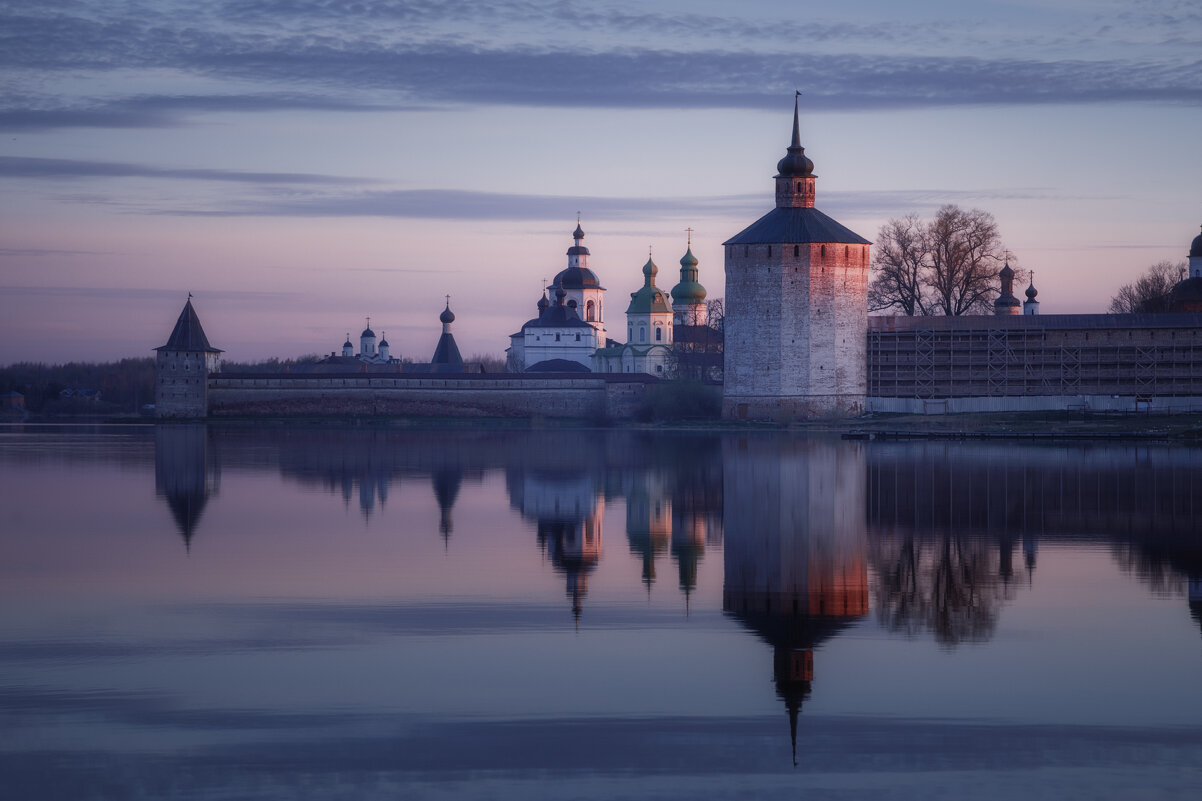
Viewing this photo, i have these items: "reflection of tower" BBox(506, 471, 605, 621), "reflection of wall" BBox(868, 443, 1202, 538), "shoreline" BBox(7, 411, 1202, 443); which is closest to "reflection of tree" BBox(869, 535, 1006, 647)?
"reflection of wall" BBox(868, 443, 1202, 538)

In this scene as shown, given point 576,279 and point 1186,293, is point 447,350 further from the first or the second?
point 1186,293

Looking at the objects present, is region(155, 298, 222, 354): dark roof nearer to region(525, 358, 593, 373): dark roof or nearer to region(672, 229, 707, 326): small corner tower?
region(525, 358, 593, 373): dark roof

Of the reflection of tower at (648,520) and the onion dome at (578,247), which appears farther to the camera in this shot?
the onion dome at (578,247)

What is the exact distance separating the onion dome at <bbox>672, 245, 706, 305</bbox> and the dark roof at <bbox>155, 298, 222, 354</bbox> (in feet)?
73.7

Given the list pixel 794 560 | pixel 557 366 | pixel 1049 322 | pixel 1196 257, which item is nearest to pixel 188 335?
pixel 557 366

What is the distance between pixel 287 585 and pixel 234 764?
408 cm

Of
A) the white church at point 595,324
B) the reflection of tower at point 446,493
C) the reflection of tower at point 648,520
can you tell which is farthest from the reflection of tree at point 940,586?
the white church at point 595,324

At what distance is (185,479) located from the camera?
60.6ft

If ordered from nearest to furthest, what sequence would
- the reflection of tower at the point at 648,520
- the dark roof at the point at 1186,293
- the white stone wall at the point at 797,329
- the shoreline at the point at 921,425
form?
the reflection of tower at the point at 648,520 → the shoreline at the point at 921,425 → the white stone wall at the point at 797,329 → the dark roof at the point at 1186,293

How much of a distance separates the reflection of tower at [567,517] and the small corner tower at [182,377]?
32246 millimetres

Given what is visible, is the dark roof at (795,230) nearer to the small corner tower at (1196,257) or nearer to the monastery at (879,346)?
the monastery at (879,346)

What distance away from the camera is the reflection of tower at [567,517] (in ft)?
32.1

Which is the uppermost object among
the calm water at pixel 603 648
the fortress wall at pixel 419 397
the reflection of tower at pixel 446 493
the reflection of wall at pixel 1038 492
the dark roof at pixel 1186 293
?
the dark roof at pixel 1186 293

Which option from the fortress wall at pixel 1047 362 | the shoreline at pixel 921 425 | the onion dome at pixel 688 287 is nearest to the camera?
the shoreline at pixel 921 425
